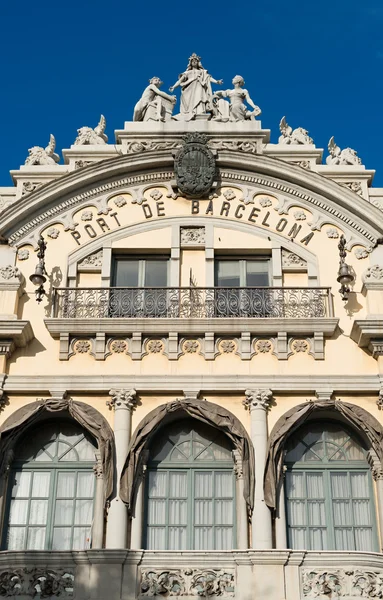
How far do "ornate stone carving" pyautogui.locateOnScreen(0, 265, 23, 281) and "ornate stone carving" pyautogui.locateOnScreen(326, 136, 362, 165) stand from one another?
25.8 ft

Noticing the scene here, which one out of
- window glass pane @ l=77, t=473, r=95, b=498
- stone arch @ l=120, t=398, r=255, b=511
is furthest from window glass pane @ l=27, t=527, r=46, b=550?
stone arch @ l=120, t=398, r=255, b=511

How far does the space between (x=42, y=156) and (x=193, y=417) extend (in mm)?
7756

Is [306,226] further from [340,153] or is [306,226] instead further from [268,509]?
[268,509]

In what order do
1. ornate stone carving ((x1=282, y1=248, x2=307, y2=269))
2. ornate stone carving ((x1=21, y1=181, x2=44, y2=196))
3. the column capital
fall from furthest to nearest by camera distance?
ornate stone carving ((x1=21, y1=181, x2=44, y2=196))
ornate stone carving ((x1=282, y1=248, x2=307, y2=269))
the column capital

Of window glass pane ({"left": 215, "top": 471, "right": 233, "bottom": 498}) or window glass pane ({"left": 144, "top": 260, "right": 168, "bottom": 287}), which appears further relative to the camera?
window glass pane ({"left": 144, "top": 260, "right": 168, "bottom": 287})

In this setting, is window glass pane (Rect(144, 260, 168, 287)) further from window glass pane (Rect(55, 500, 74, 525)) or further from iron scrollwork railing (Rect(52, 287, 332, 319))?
window glass pane (Rect(55, 500, 74, 525))

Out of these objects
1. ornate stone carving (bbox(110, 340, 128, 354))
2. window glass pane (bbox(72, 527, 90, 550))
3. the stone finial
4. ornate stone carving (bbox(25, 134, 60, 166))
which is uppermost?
ornate stone carving (bbox(25, 134, 60, 166))

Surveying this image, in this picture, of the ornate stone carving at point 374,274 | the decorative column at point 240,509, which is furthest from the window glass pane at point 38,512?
the ornate stone carving at point 374,274

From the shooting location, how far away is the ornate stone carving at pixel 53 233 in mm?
22125

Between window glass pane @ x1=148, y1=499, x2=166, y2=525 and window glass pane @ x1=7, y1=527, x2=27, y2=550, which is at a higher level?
window glass pane @ x1=148, y1=499, x2=166, y2=525

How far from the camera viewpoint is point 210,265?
21.7 m

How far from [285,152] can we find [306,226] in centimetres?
199

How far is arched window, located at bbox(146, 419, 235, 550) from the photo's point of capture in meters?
18.8

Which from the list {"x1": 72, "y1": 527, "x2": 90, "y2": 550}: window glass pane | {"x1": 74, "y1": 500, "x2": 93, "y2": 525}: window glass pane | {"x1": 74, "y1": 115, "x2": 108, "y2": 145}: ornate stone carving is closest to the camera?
{"x1": 72, "y1": 527, "x2": 90, "y2": 550}: window glass pane
